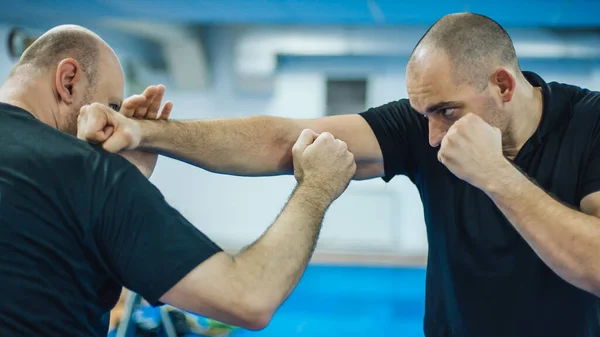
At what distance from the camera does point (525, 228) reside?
1.24 metres

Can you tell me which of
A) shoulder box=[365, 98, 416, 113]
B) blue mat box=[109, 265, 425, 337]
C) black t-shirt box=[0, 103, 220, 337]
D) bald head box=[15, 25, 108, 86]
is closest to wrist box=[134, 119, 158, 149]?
bald head box=[15, 25, 108, 86]

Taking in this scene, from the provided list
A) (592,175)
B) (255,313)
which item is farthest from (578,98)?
(255,313)

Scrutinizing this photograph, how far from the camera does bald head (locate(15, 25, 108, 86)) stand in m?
1.27

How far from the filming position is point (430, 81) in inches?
57.1

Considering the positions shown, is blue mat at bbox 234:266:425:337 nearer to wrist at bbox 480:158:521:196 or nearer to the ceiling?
the ceiling

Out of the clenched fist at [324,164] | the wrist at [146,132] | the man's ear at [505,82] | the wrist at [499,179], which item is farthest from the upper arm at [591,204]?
the wrist at [146,132]

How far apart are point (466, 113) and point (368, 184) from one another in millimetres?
5216

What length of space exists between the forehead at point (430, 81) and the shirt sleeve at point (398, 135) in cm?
14

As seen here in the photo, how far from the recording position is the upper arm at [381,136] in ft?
5.27

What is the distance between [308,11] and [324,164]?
13.6 feet

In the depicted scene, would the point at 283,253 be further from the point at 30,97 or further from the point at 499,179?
the point at 30,97

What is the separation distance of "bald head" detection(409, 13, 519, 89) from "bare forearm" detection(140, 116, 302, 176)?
0.41m

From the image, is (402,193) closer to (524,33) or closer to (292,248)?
(524,33)

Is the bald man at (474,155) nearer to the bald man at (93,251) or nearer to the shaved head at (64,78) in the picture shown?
the shaved head at (64,78)
